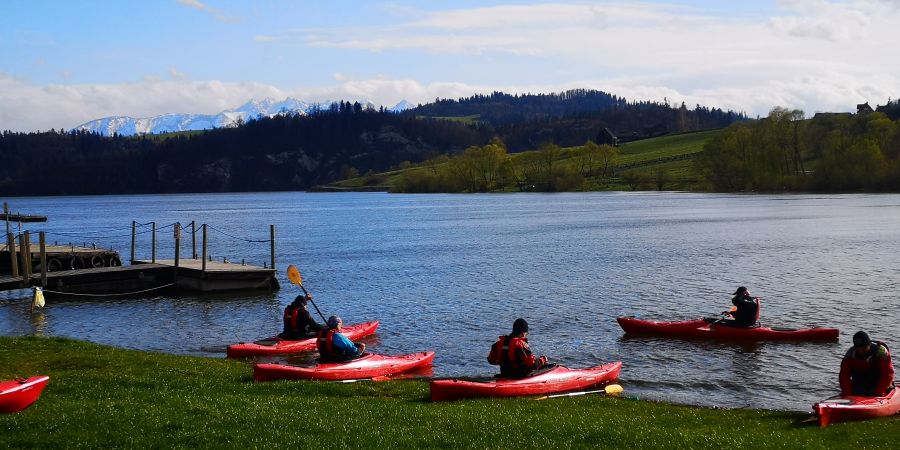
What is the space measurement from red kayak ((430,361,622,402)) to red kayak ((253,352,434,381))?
181 inches

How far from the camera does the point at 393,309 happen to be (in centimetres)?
4184

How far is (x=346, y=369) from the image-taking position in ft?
79.3

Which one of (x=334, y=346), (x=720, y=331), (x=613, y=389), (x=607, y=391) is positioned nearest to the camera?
(x=607, y=391)

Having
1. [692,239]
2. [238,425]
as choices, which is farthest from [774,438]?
[692,239]

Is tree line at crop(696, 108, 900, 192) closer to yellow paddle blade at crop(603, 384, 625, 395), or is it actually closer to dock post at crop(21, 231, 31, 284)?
dock post at crop(21, 231, 31, 284)

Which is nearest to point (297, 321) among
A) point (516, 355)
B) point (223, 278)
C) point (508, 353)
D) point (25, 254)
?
point (508, 353)

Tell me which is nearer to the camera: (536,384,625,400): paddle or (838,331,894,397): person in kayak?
(838,331,894,397): person in kayak

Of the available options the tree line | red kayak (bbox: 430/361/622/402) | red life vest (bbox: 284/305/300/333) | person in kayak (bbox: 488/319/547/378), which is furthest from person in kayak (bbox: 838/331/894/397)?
the tree line

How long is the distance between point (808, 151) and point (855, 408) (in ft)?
548

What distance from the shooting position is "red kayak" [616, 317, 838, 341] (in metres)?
30.9

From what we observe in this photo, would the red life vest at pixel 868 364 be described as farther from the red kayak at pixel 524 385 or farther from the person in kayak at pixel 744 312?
the person in kayak at pixel 744 312

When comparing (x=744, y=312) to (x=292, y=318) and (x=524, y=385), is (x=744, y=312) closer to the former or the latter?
(x=524, y=385)

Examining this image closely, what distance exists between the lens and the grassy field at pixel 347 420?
559 inches

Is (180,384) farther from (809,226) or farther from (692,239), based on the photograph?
(809,226)
